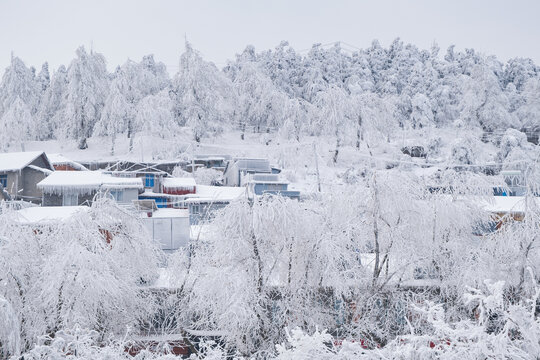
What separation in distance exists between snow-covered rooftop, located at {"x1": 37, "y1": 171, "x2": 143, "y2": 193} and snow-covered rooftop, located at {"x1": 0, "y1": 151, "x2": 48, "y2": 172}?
3.50 metres

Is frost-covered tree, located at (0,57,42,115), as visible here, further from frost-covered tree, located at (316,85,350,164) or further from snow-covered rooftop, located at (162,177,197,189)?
frost-covered tree, located at (316,85,350,164)

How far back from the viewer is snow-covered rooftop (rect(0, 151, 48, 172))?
26.1 metres

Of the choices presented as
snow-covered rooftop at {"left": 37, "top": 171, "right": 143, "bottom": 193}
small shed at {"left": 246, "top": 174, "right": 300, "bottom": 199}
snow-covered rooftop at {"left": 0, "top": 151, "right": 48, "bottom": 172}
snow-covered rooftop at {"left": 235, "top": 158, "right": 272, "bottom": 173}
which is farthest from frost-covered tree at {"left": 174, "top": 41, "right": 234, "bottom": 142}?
snow-covered rooftop at {"left": 37, "top": 171, "right": 143, "bottom": 193}

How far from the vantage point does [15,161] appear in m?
27.2

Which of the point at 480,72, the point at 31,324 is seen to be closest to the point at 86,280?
the point at 31,324

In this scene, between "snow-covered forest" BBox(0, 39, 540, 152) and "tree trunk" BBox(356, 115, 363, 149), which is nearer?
"snow-covered forest" BBox(0, 39, 540, 152)

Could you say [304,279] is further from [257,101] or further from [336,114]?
[257,101]

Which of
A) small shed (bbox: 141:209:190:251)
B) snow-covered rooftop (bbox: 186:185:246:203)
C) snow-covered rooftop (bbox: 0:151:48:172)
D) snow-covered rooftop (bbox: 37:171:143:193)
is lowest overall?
small shed (bbox: 141:209:190:251)

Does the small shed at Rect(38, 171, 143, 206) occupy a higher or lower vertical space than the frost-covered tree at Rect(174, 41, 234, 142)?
lower

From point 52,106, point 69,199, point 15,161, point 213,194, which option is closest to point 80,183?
point 69,199

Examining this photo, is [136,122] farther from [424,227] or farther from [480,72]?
[480,72]

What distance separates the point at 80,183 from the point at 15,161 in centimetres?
684

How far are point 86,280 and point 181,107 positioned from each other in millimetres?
40603

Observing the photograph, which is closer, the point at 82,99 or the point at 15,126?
the point at 15,126
